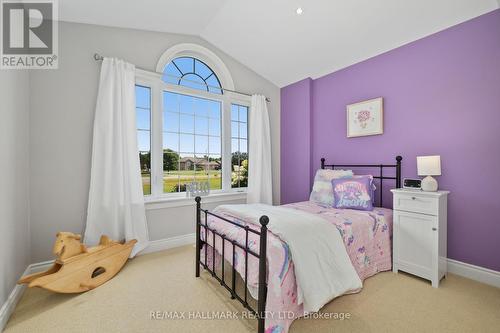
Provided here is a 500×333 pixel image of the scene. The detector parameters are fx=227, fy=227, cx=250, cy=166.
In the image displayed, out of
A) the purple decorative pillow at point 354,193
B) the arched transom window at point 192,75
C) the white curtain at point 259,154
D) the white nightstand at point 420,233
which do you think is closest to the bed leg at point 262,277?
the purple decorative pillow at point 354,193

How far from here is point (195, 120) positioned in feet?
11.7

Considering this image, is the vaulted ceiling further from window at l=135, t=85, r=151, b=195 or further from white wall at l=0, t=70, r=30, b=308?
white wall at l=0, t=70, r=30, b=308

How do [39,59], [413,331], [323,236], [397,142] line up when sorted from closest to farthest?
[413,331] → [323,236] → [39,59] → [397,142]

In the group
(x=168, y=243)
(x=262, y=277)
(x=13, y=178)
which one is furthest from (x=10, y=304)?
(x=262, y=277)

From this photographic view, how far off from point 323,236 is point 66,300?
2.28 m

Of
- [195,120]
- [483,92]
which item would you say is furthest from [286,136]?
[483,92]

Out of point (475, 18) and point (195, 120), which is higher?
point (475, 18)

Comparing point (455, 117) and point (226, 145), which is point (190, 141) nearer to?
point (226, 145)

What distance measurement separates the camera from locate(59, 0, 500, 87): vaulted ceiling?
7.83ft

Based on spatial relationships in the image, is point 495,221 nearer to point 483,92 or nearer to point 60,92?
point 483,92

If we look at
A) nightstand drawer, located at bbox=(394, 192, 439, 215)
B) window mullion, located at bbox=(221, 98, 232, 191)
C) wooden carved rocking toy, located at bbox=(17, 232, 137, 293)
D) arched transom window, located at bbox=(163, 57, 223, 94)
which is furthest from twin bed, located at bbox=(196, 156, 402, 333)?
arched transom window, located at bbox=(163, 57, 223, 94)

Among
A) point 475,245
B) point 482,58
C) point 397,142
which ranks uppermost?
point 482,58

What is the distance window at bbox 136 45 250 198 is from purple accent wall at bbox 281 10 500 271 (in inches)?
79.2

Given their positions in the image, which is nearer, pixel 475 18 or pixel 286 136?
pixel 475 18
